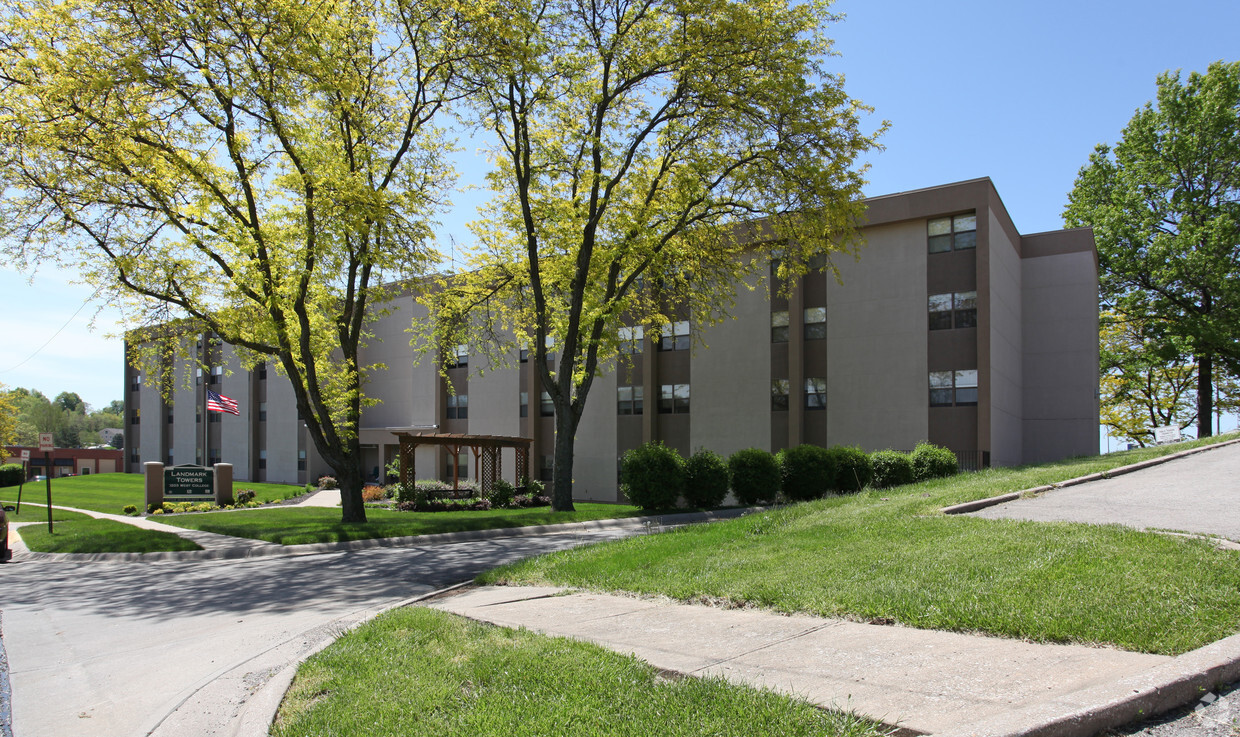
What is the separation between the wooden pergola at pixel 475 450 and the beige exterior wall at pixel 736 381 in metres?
7.69

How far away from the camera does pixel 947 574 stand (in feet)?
22.4

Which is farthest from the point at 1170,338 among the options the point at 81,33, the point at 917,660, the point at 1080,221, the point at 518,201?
the point at 81,33

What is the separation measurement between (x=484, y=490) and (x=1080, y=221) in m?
32.7

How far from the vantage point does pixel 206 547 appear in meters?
15.3

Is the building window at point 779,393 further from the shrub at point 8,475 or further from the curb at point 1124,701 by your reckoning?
the shrub at point 8,475

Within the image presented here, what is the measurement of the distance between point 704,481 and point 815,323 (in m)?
10.7

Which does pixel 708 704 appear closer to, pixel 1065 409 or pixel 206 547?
pixel 206 547

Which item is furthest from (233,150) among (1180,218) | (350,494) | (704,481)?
(1180,218)

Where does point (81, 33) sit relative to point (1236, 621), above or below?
above

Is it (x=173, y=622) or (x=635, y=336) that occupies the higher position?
(x=635, y=336)

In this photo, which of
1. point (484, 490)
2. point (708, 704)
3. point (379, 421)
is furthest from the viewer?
point (379, 421)

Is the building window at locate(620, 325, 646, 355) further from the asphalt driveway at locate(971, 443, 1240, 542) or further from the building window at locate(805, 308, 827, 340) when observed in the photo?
the asphalt driveway at locate(971, 443, 1240, 542)

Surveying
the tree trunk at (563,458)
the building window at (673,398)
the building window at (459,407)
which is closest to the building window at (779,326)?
the building window at (673,398)

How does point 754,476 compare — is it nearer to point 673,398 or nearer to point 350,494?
point 673,398
